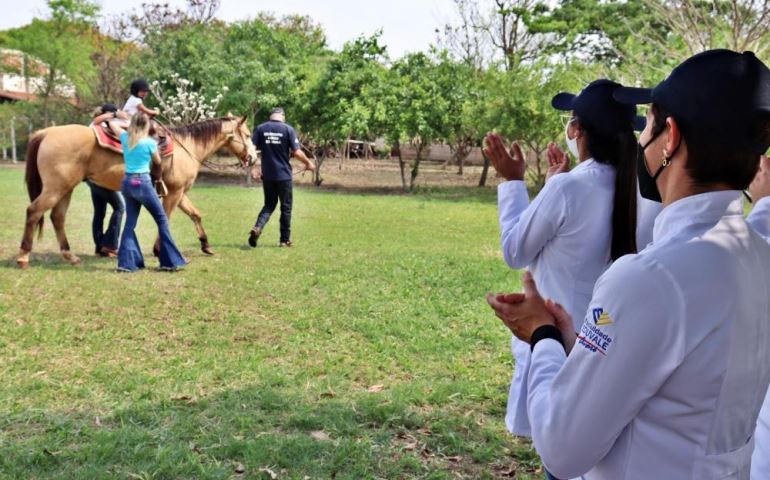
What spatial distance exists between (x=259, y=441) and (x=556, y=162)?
7.01 feet

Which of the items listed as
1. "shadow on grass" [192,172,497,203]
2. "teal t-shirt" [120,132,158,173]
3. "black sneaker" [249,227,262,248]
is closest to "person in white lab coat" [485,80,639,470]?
"teal t-shirt" [120,132,158,173]

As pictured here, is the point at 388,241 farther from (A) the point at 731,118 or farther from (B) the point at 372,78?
(B) the point at 372,78

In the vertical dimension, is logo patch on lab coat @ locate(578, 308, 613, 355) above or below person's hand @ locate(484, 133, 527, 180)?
below

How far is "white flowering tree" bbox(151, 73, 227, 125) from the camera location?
1939 cm

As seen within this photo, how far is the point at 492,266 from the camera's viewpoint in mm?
8641

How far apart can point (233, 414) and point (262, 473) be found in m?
0.73

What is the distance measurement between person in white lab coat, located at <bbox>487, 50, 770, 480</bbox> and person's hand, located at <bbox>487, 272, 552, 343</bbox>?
7.4 inches

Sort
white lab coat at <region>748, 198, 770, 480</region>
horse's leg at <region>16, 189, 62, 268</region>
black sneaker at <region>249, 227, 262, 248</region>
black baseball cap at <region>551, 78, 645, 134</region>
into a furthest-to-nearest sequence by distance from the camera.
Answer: black sneaker at <region>249, 227, 262, 248</region>, horse's leg at <region>16, 189, 62, 268</region>, black baseball cap at <region>551, 78, 645, 134</region>, white lab coat at <region>748, 198, 770, 480</region>

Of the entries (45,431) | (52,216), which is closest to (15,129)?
(52,216)

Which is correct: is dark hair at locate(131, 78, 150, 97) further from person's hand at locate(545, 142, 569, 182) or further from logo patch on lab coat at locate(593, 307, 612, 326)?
logo patch on lab coat at locate(593, 307, 612, 326)

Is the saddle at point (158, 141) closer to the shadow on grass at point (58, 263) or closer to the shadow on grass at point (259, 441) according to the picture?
the shadow on grass at point (58, 263)

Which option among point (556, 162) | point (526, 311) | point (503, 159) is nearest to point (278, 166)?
point (556, 162)

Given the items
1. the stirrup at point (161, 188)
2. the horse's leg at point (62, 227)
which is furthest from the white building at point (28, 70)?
the stirrup at point (161, 188)

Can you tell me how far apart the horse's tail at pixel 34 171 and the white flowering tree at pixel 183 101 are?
10187 millimetres
